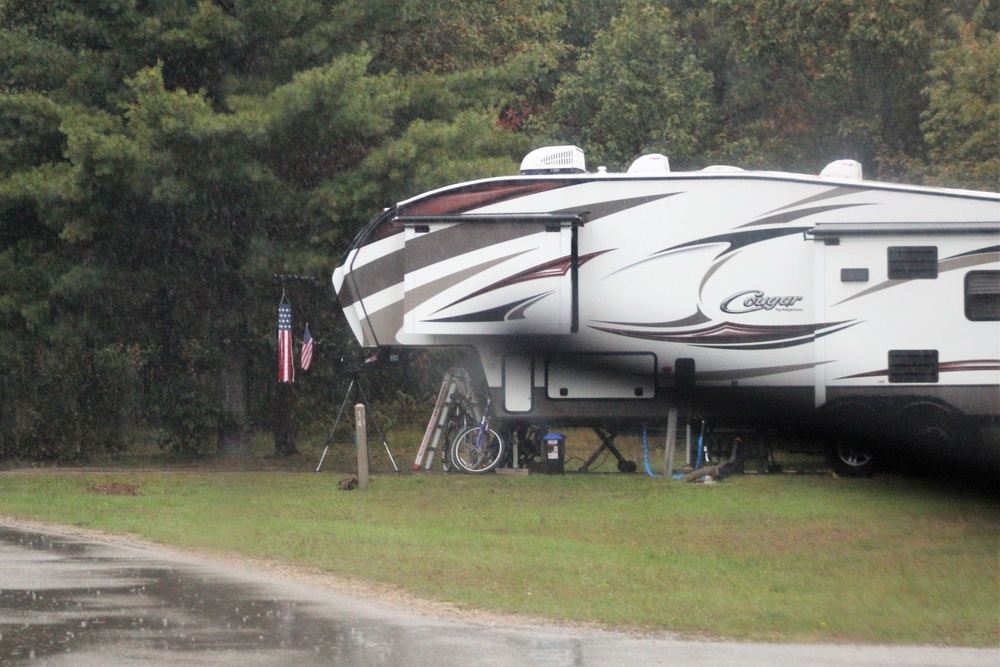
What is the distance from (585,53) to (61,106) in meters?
12.6

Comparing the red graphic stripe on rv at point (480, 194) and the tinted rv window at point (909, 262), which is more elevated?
the red graphic stripe on rv at point (480, 194)

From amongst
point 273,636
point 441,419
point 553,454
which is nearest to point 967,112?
point 553,454

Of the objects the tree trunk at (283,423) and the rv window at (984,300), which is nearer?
the rv window at (984,300)

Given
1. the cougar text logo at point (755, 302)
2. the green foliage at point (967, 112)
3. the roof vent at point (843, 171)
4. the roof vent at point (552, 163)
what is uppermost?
the green foliage at point (967, 112)

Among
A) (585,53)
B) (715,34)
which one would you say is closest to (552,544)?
(585,53)

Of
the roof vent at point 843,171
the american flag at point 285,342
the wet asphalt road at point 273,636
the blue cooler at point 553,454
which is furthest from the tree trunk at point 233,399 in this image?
the wet asphalt road at point 273,636

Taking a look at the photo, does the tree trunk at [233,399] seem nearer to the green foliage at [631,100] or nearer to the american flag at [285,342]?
the american flag at [285,342]

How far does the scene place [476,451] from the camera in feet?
57.2

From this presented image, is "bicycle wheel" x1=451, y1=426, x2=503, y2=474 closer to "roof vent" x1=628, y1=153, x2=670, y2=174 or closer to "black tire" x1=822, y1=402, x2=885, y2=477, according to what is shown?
"roof vent" x1=628, y1=153, x2=670, y2=174

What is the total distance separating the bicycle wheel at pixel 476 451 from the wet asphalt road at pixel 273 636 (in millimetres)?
7508

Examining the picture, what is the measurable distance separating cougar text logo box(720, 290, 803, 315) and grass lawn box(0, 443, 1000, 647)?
2.04m

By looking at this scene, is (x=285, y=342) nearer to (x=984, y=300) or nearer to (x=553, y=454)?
(x=553, y=454)

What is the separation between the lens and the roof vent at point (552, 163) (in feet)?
53.4

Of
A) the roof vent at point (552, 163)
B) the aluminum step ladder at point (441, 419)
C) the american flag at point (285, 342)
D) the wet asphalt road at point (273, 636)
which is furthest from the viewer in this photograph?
the american flag at point (285, 342)
